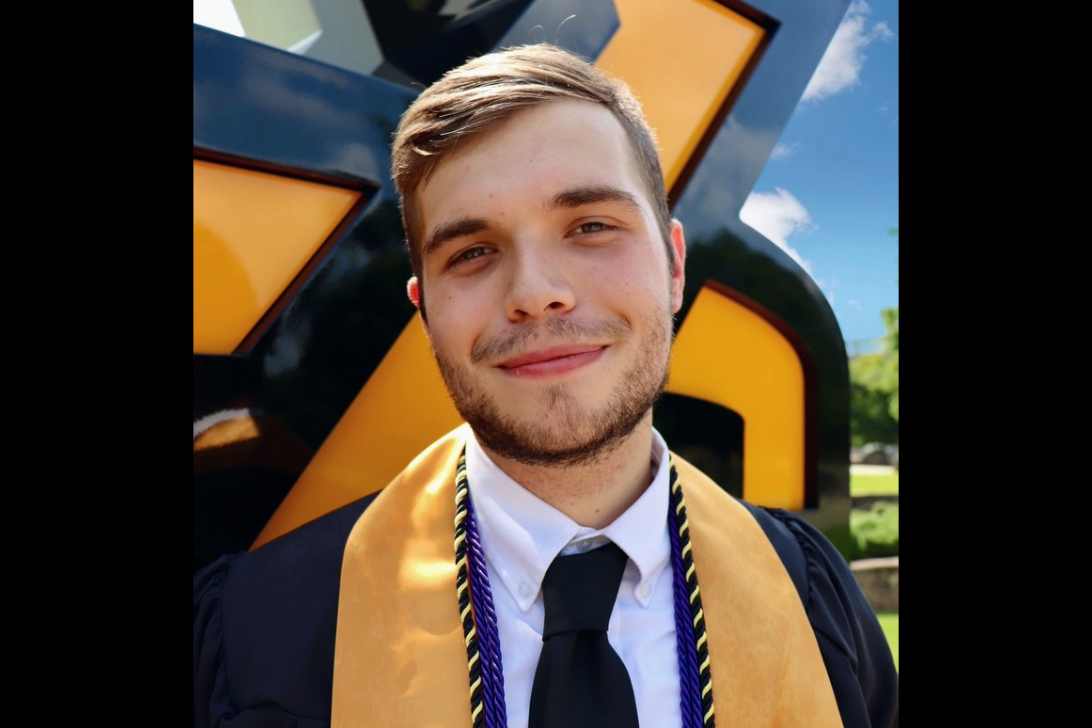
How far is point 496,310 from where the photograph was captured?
146 cm

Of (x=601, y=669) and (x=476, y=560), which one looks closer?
(x=601, y=669)

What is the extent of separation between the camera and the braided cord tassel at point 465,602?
4.55 feet

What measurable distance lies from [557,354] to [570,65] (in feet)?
2.23

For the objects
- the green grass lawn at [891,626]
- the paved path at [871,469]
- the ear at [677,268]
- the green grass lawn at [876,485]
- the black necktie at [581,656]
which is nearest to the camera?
the black necktie at [581,656]

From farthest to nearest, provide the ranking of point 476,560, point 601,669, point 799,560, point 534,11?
point 534,11
point 799,560
point 476,560
point 601,669

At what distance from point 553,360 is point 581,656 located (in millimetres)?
597

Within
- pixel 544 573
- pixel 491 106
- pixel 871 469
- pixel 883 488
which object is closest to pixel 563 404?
pixel 544 573

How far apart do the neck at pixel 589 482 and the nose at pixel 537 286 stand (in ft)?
1.13

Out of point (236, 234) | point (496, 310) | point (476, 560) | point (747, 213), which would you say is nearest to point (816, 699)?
point (476, 560)

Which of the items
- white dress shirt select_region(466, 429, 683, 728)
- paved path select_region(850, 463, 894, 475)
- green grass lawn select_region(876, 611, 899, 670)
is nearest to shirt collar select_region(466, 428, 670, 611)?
white dress shirt select_region(466, 429, 683, 728)

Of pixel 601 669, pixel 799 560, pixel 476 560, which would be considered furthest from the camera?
pixel 799 560

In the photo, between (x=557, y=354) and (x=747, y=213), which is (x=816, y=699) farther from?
(x=747, y=213)

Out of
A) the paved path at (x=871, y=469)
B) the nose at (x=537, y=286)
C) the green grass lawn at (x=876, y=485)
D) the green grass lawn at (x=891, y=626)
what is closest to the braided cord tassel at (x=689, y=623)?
the nose at (x=537, y=286)

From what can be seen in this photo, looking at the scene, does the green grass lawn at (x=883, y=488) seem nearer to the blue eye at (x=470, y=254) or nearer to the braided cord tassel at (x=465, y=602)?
the braided cord tassel at (x=465, y=602)
